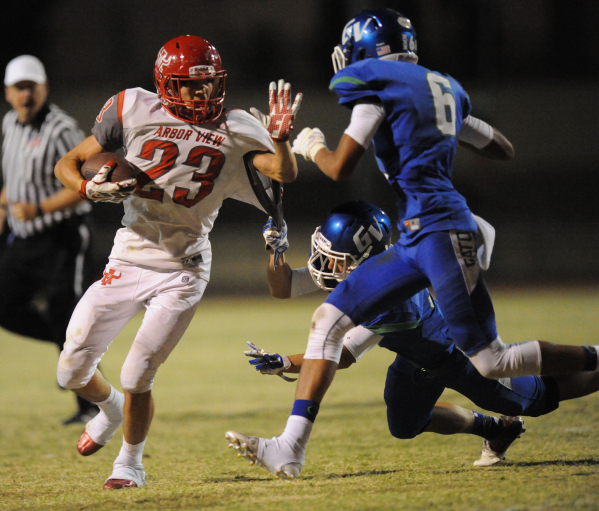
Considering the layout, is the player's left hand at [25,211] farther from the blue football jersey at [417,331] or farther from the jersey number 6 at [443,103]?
the jersey number 6 at [443,103]

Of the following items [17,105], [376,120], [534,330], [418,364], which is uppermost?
[376,120]

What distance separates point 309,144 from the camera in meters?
3.09

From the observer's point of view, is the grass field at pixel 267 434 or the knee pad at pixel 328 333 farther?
the knee pad at pixel 328 333

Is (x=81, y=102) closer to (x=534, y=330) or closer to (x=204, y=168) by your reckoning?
(x=534, y=330)

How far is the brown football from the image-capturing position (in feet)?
10.1

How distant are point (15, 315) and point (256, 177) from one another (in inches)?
99.1

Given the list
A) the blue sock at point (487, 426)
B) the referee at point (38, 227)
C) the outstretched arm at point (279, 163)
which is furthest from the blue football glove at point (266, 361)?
the referee at point (38, 227)

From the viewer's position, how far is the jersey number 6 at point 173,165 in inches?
128

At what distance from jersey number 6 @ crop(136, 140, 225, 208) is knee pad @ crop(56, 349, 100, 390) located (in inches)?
28.9

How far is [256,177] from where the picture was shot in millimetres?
3379

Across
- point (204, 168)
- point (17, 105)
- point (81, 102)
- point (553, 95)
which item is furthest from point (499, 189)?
point (204, 168)

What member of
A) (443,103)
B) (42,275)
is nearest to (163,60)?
(443,103)

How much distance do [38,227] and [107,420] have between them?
1973 millimetres

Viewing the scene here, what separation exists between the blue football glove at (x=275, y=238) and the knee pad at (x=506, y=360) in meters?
1.03
